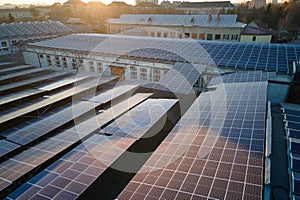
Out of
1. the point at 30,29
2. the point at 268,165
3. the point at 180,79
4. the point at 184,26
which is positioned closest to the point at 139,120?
the point at 180,79

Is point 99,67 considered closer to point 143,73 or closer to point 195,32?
point 143,73

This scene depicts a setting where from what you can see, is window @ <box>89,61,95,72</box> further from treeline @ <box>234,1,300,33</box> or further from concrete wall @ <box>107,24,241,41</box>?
treeline @ <box>234,1,300,33</box>

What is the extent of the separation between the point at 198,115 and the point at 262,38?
42620 mm

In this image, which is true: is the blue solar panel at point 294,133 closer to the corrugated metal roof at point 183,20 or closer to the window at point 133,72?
the window at point 133,72

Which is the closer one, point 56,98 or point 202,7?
point 56,98

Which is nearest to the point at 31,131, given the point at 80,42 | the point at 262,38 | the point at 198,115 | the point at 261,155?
the point at 198,115

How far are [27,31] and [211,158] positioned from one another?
57094mm

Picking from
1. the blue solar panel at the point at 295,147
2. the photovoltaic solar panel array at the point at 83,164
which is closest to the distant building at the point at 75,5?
the photovoltaic solar panel array at the point at 83,164

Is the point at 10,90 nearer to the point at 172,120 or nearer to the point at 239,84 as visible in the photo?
the point at 172,120

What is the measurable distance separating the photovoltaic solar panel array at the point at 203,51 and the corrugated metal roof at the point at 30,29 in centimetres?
2426

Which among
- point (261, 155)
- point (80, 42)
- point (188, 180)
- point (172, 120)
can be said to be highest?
point (80, 42)

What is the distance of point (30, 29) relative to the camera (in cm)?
5053

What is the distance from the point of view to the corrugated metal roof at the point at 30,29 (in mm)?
47013

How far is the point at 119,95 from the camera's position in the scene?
17688 mm
